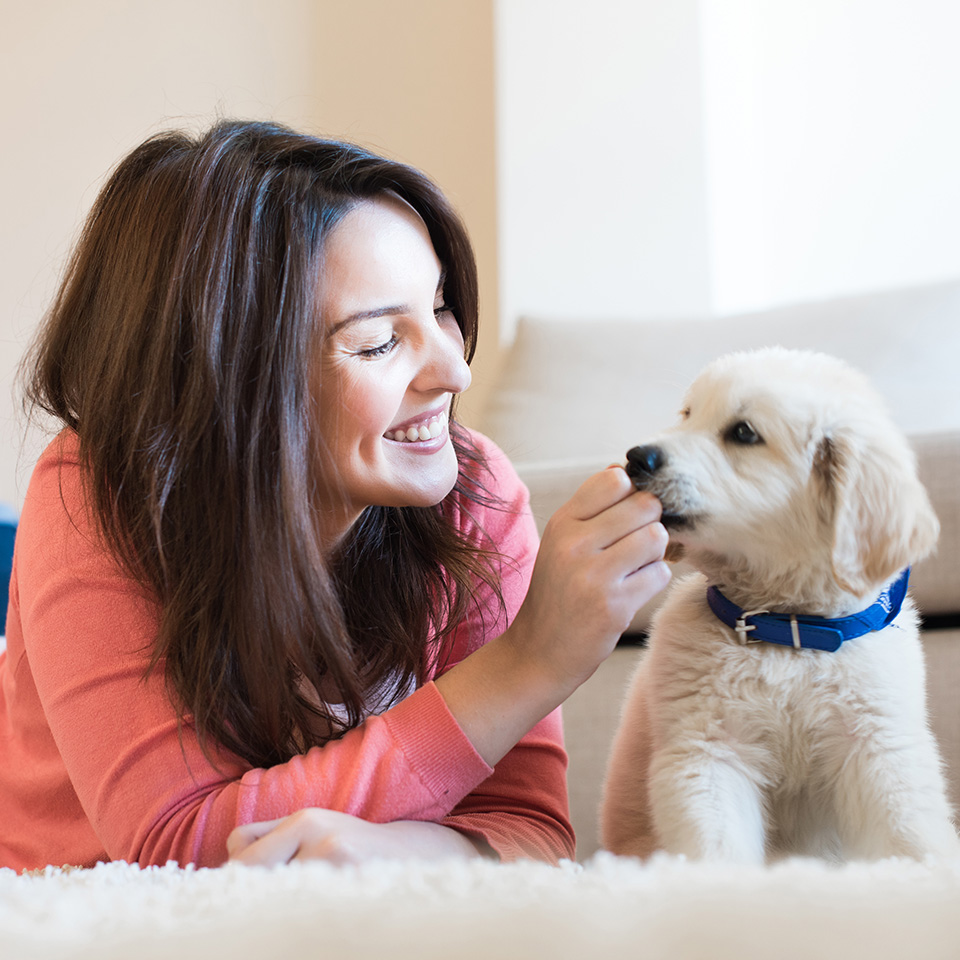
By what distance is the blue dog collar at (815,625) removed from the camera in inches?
35.2

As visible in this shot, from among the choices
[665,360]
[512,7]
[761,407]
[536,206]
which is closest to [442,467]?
[761,407]

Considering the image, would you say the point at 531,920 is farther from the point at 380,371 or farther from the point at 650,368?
the point at 650,368

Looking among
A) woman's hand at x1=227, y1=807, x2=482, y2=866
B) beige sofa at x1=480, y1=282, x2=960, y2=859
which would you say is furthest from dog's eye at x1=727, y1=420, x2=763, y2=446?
beige sofa at x1=480, y1=282, x2=960, y2=859

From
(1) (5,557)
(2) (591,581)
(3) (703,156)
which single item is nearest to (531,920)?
(2) (591,581)

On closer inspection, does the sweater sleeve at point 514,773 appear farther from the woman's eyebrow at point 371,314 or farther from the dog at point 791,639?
the woman's eyebrow at point 371,314

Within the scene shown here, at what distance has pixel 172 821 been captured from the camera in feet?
2.62

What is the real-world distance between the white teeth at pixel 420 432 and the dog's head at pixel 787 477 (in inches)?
8.7

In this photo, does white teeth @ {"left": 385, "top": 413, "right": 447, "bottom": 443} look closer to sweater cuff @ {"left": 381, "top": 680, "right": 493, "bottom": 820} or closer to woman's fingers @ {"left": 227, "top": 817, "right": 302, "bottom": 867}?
sweater cuff @ {"left": 381, "top": 680, "right": 493, "bottom": 820}

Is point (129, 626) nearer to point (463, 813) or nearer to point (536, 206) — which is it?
point (463, 813)

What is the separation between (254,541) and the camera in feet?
2.81

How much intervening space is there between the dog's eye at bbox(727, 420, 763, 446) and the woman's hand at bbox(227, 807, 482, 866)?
19.7 inches

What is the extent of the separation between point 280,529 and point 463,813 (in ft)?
1.27

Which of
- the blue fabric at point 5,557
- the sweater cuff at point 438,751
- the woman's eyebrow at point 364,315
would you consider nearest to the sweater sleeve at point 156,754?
the sweater cuff at point 438,751

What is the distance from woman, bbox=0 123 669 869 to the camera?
0.82 meters
